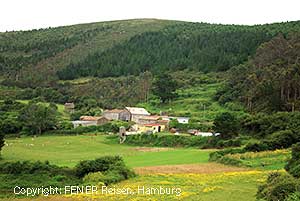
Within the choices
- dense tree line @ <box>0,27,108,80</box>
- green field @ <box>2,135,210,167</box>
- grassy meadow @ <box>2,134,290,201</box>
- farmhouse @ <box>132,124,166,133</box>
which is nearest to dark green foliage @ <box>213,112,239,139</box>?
green field @ <box>2,135,210,167</box>

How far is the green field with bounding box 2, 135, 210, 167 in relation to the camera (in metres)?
46.2

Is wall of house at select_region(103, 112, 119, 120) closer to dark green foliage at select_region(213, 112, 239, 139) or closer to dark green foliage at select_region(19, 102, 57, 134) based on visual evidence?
dark green foliage at select_region(19, 102, 57, 134)

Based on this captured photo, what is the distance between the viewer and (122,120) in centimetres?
8375

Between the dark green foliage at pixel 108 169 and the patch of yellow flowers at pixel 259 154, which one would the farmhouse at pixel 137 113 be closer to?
the patch of yellow flowers at pixel 259 154

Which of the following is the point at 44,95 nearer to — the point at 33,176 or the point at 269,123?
the point at 269,123

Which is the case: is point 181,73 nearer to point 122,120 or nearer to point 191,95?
point 191,95

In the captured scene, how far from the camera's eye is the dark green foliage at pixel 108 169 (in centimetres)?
3562

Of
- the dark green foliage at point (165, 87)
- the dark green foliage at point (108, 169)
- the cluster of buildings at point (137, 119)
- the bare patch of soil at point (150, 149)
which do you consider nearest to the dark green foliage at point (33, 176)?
the dark green foliage at point (108, 169)

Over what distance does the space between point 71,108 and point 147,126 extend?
29538 millimetres

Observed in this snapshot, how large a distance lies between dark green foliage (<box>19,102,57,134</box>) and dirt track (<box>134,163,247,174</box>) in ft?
110

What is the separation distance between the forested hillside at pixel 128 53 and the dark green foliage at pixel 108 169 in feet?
235

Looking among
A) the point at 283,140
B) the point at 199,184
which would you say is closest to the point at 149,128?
the point at 283,140

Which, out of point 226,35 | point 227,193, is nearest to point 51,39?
point 226,35

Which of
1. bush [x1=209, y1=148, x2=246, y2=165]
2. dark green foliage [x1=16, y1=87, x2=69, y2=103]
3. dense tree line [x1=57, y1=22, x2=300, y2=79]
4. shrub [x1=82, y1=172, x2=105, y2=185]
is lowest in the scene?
shrub [x1=82, y1=172, x2=105, y2=185]
